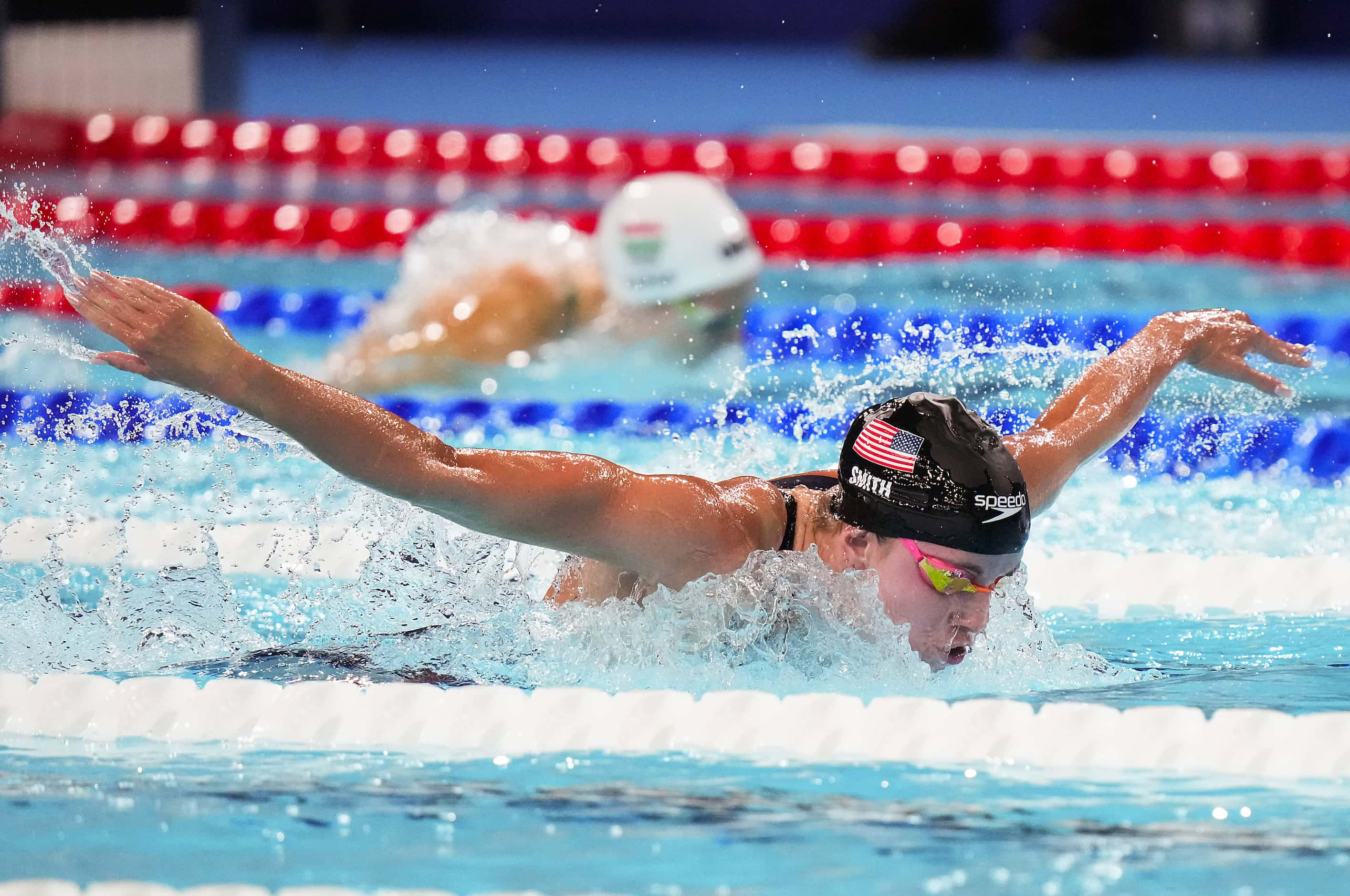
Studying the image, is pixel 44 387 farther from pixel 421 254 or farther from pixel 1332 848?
pixel 1332 848

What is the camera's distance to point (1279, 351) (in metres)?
3.20

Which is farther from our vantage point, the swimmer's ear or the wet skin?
the swimmer's ear

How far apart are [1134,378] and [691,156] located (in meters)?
5.62

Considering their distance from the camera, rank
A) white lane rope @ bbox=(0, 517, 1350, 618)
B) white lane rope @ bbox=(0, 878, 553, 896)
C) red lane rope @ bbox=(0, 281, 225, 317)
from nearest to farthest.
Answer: white lane rope @ bbox=(0, 878, 553, 896), white lane rope @ bbox=(0, 517, 1350, 618), red lane rope @ bbox=(0, 281, 225, 317)

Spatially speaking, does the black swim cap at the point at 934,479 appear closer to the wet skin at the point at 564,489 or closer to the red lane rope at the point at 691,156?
the wet skin at the point at 564,489

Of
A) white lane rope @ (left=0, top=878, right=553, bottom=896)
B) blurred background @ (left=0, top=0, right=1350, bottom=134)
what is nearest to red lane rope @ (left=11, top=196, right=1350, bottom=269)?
blurred background @ (left=0, top=0, right=1350, bottom=134)

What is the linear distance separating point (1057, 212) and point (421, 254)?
3.78 metres

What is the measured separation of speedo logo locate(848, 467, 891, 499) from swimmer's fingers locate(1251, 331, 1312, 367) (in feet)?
3.16

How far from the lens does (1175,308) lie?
6922mm

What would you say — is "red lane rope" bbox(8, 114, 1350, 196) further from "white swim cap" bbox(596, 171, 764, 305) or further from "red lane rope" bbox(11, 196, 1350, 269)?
"white swim cap" bbox(596, 171, 764, 305)

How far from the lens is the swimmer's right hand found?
7.29 ft

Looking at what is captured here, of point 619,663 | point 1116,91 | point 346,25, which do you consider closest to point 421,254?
point 619,663

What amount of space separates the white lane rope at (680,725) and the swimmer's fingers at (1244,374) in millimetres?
769

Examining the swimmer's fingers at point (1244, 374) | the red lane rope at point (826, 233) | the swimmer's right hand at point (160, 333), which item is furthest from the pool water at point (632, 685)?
the red lane rope at point (826, 233)
